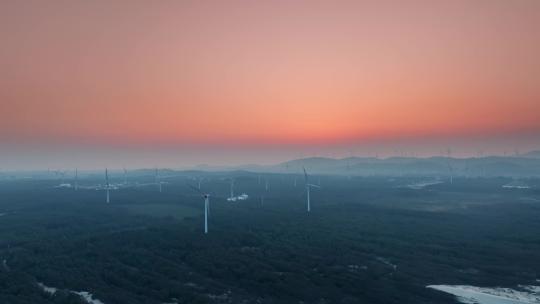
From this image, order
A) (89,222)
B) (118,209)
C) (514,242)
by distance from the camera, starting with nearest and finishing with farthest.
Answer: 1. (514,242)
2. (89,222)
3. (118,209)

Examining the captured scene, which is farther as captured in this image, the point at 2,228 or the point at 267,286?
the point at 2,228

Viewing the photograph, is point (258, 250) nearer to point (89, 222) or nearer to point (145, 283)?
point (145, 283)

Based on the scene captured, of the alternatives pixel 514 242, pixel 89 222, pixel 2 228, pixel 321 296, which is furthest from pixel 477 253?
pixel 2 228

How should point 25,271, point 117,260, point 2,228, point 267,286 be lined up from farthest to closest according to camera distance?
point 2,228 < point 117,260 < point 25,271 < point 267,286

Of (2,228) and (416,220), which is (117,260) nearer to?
(2,228)

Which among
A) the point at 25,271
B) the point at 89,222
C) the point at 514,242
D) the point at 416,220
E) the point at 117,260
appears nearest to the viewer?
the point at 25,271

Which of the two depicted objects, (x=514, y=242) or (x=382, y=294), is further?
(x=514, y=242)

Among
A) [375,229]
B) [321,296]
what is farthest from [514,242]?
[321,296]

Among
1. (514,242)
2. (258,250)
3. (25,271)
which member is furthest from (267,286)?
(514,242)

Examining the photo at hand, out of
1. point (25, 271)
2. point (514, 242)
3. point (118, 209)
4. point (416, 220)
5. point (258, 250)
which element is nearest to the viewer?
point (25, 271)
